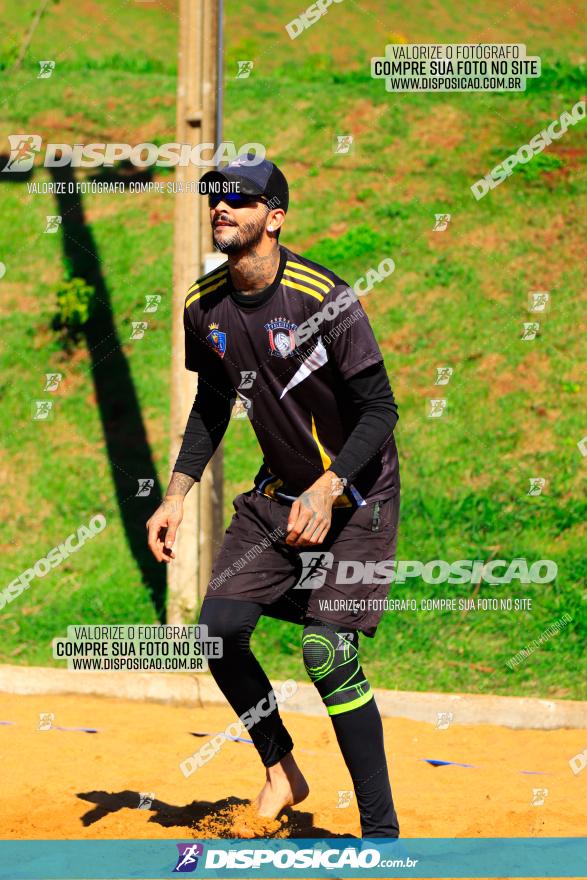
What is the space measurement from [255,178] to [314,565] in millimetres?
1610

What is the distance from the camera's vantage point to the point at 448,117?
14242mm

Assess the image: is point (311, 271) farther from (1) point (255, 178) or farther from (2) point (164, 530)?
(2) point (164, 530)

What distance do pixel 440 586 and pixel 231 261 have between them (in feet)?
15.7

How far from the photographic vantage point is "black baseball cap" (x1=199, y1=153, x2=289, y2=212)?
4922 millimetres

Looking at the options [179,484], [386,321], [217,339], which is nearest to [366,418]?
[217,339]

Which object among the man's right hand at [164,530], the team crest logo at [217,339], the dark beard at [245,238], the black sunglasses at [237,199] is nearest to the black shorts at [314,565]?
the man's right hand at [164,530]

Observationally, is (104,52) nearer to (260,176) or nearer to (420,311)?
(420,311)

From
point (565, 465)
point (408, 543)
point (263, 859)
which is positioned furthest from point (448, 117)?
point (263, 859)

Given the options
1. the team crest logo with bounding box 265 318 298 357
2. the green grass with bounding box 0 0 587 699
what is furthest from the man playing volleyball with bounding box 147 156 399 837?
the green grass with bounding box 0 0 587 699

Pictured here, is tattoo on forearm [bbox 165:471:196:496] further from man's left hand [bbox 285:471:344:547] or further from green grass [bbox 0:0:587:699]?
green grass [bbox 0:0:587:699]

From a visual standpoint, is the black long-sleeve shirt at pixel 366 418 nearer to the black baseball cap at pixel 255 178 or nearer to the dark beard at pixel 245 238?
the dark beard at pixel 245 238

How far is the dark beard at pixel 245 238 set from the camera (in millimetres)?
4922

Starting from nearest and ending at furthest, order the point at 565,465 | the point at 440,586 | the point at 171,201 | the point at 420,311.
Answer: the point at 440,586 < the point at 565,465 < the point at 420,311 < the point at 171,201

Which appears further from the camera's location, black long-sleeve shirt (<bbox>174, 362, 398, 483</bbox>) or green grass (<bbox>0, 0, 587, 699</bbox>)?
green grass (<bbox>0, 0, 587, 699</bbox>)
